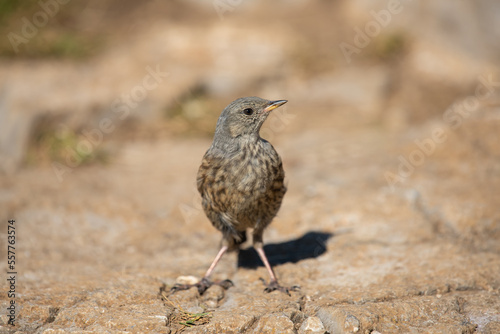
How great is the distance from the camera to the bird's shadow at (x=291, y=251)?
A: 4746 millimetres

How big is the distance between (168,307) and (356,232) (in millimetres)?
2100

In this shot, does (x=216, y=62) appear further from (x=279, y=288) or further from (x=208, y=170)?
(x=279, y=288)

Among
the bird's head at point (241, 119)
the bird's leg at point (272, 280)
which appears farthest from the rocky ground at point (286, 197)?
the bird's head at point (241, 119)

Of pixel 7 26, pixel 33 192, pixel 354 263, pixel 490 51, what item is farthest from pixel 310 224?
pixel 7 26

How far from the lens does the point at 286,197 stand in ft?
19.4

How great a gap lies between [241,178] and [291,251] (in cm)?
126

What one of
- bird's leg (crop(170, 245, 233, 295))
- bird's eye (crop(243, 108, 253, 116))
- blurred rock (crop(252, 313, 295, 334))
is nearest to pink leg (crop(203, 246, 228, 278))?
bird's leg (crop(170, 245, 233, 295))

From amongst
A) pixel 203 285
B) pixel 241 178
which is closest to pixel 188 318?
pixel 203 285

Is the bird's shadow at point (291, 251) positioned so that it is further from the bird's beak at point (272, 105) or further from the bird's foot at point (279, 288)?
the bird's beak at point (272, 105)

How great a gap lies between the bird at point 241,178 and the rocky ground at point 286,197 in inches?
18.5

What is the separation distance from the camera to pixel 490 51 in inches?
383

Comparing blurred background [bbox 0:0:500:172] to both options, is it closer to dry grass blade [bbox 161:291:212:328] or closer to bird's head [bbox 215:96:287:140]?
bird's head [bbox 215:96:287:140]

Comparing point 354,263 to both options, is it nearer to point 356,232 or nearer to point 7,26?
point 356,232

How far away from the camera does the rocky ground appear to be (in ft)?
12.2
